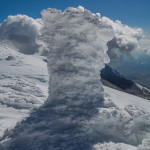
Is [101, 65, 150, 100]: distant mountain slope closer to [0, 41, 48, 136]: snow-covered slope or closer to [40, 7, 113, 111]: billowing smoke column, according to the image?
[0, 41, 48, 136]: snow-covered slope

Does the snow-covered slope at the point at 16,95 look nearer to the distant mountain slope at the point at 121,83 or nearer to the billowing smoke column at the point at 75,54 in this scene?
the billowing smoke column at the point at 75,54

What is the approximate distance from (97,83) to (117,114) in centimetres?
210

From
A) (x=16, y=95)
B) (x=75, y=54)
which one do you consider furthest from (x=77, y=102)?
(x=16, y=95)

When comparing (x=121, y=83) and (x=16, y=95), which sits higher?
(x=121, y=83)

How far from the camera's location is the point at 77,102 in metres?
10.4

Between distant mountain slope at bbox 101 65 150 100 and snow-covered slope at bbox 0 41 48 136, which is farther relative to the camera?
distant mountain slope at bbox 101 65 150 100

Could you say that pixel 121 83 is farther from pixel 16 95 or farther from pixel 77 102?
pixel 77 102

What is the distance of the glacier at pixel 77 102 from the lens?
9109mm

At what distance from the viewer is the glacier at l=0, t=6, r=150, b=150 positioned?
9.11 m

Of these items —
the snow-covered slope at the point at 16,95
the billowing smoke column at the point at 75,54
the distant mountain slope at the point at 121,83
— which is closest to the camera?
the billowing smoke column at the point at 75,54

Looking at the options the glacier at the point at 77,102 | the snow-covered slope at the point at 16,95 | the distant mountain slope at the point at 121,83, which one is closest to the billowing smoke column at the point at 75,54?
the glacier at the point at 77,102

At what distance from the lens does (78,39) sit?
10898 millimetres

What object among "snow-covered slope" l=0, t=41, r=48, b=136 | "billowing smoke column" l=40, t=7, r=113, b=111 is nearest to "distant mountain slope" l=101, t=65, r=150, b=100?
"snow-covered slope" l=0, t=41, r=48, b=136

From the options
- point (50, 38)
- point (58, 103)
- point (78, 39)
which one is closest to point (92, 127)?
point (58, 103)
